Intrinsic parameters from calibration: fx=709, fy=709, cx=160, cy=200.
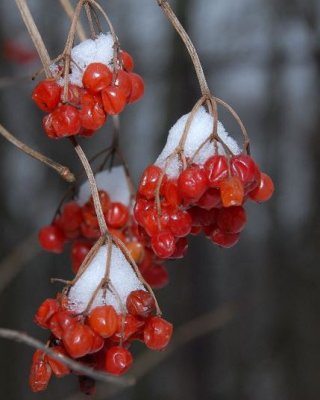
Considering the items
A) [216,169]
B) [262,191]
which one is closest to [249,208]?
[262,191]

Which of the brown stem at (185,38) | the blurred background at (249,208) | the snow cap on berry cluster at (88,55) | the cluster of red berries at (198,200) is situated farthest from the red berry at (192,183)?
the blurred background at (249,208)

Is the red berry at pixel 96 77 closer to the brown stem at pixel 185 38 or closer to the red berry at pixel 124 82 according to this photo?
the red berry at pixel 124 82

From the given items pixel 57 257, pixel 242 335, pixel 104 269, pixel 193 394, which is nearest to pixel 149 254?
pixel 104 269

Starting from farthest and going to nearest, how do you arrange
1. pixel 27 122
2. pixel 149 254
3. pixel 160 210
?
pixel 27 122 → pixel 149 254 → pixel 160 210

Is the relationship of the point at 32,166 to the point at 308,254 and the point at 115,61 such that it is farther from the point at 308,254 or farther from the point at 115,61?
the point at 115,61

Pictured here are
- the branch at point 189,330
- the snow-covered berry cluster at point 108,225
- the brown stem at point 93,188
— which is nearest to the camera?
the brown stem at point 93,188

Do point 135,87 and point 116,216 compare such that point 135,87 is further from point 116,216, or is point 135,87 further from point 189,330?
point 189,330
